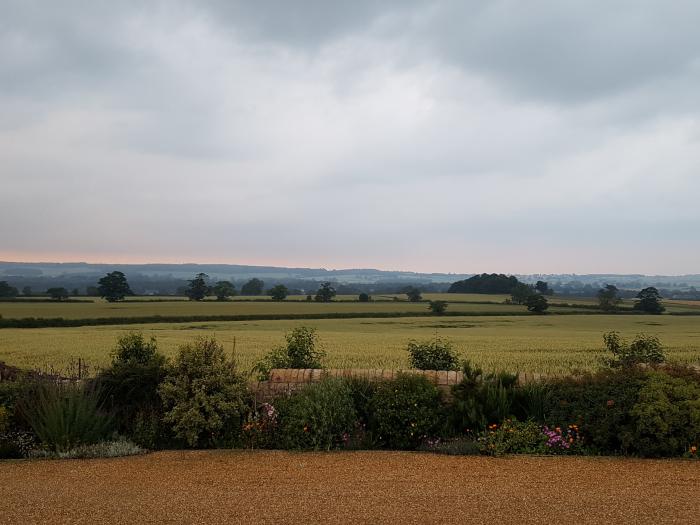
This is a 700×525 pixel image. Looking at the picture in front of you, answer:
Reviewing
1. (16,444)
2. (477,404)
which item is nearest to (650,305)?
(477,404)

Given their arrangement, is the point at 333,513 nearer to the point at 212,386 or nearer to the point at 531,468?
the point at 531,468

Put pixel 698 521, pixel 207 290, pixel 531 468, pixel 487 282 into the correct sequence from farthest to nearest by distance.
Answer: pixel 487 282 < pixel 207 290 < pixel 531 468 < pixel 698 521

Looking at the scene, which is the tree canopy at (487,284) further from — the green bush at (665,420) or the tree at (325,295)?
the green bush at (665,420)

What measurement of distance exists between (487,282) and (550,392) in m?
109

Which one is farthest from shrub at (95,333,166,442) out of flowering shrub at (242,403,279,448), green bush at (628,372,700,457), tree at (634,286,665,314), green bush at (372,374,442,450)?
tree at (634,286,665,314)

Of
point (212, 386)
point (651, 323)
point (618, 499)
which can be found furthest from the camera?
point (651, 323)

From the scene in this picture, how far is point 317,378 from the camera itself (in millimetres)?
10508

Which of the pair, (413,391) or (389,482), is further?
(413,391)

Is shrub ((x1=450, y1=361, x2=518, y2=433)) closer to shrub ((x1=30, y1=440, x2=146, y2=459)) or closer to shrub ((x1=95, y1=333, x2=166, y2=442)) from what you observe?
shrub ((x1=95, y1=333, x2=166, y2=442))

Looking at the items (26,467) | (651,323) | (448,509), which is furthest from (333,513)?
(651,323)

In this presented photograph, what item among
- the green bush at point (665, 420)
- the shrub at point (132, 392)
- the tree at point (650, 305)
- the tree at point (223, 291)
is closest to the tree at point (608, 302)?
the tree at point (650, 305)

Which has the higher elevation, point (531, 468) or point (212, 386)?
point (212, 386)

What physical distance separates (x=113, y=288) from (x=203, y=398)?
85.4 meters

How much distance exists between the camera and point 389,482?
717cm
